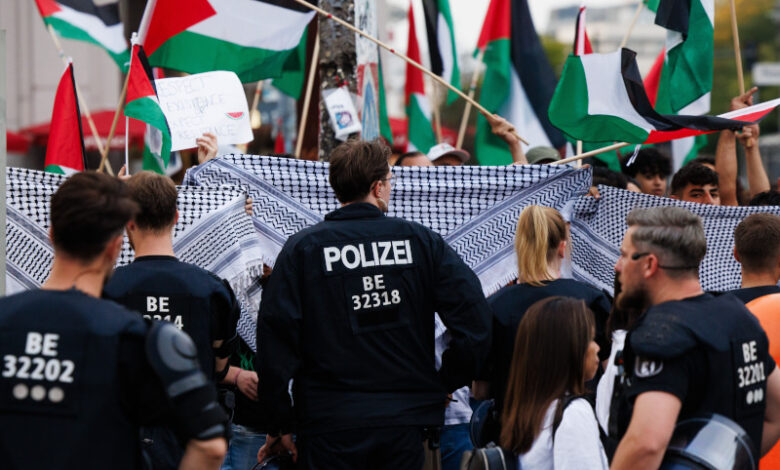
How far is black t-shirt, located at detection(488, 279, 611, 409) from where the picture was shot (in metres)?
4.81

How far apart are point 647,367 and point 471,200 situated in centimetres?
226

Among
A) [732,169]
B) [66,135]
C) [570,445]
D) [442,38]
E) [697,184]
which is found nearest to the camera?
[570,445]

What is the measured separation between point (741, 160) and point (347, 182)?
16233 mm

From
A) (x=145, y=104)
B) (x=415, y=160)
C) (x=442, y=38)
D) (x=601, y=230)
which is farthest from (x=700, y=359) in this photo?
(x=442, y=38)

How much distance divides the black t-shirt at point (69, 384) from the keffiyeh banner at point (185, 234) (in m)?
2.06

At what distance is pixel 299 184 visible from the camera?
552cm

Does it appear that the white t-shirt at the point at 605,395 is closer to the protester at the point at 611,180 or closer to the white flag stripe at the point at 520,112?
the protester at the point at 611,180

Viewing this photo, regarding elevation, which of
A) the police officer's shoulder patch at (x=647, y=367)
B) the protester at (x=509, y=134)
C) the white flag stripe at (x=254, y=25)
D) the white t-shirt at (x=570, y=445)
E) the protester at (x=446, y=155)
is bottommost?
the white t-shirt at (x=570, y=445)

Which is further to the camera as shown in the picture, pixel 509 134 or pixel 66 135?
pixel 66 135

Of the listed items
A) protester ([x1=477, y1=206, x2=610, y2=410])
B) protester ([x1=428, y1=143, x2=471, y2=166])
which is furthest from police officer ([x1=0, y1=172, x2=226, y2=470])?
protester ([x1=428, y1=143, x2=471, y2=166])

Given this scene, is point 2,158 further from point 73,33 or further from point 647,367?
point 73,33

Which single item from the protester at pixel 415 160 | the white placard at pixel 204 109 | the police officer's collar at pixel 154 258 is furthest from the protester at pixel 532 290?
the protester at pixel 415 160

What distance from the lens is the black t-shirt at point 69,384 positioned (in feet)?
10.1

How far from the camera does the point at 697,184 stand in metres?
6.77
